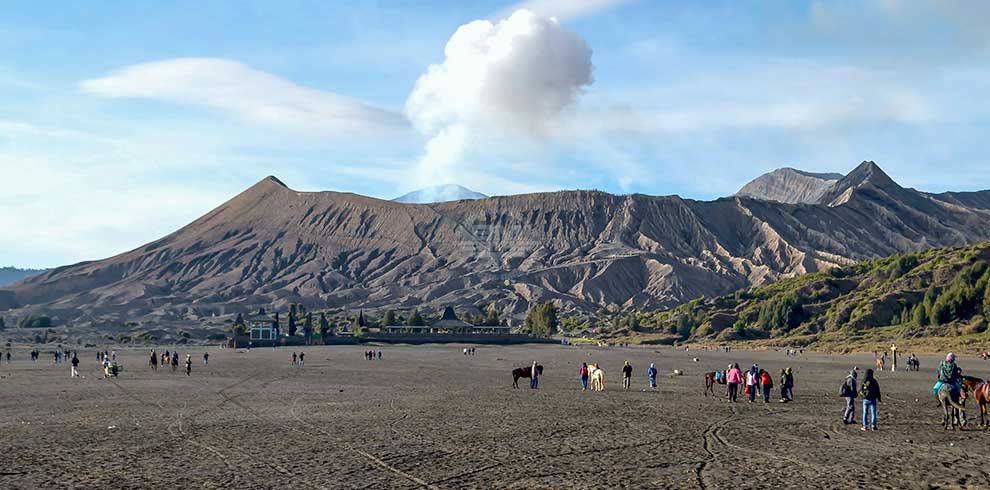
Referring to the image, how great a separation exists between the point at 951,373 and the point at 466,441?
11.0 metres

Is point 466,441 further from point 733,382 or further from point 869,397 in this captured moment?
point 733,382

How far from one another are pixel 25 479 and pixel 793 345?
306ft

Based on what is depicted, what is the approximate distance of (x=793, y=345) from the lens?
3890 inches

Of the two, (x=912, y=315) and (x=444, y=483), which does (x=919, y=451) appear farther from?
(x=912, y=315)

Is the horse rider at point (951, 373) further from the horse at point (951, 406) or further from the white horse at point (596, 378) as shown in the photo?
the white horse at point (596, 378)

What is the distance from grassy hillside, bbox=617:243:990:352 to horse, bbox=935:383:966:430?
6022cm

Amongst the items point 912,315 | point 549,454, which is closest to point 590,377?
point 549,454

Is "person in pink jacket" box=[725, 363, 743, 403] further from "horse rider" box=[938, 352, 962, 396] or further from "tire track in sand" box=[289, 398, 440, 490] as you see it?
"tire track in sand" box=[289, 398, 440, 490]

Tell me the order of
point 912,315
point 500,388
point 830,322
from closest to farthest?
point 500,388 → point 912,315 → point 830,322

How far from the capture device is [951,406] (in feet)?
70.1

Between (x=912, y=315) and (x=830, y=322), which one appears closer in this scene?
(x=912, y=315)

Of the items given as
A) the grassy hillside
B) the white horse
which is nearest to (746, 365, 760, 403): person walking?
the white horse

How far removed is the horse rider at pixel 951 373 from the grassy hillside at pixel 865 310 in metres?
61.3

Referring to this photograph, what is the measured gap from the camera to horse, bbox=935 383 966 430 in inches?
829
